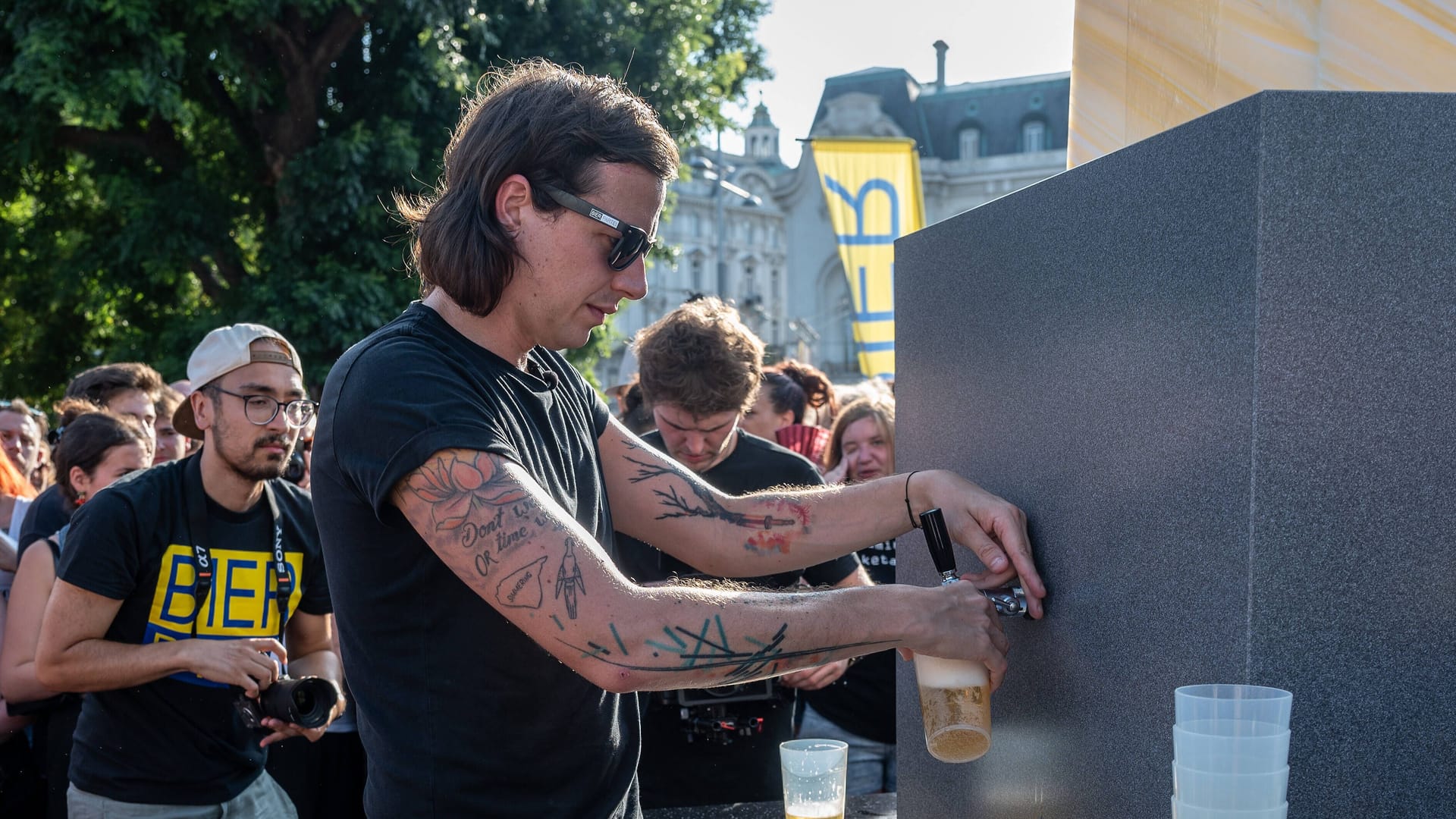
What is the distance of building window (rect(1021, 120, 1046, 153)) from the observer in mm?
55406

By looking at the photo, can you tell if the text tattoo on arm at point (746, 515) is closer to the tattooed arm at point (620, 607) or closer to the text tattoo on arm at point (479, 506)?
the tattooed arm at point (620, 607)

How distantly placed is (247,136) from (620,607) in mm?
12674

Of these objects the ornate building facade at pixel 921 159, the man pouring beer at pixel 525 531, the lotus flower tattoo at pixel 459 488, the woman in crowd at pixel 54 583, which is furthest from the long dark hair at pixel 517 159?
the ornate building facade at pixel 921 159

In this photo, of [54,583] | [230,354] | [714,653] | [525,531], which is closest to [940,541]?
[714,653]

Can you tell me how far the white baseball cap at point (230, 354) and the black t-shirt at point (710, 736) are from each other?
123 centimetres

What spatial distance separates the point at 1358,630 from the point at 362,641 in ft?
4.41

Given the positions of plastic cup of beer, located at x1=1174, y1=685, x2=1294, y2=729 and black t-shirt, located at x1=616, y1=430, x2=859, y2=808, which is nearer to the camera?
plastic cup of beer, located at x1=1174, y1=685, x2=1294, y2=729

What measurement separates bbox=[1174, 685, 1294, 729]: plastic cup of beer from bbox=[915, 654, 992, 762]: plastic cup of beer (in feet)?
1.35

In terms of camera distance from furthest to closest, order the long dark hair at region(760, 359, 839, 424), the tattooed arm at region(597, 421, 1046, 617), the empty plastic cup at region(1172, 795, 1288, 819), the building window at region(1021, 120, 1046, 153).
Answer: the building window at region(1021, 120, 1046, 153) < the long dark hair at region(760, 359, 839, 424) < the tattooed arm at region(597, 421, 1046, 617) < the empty plastic cup at region(1172, 795, 1288, 819)

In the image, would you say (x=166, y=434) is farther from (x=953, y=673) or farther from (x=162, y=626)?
(x=953, y=673)

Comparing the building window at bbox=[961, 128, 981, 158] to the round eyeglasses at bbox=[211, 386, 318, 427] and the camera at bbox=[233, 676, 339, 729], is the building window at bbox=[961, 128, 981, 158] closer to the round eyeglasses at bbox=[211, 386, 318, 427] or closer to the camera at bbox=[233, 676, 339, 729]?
the round eyeglasses at bbox=[211, 386, 318, 427]

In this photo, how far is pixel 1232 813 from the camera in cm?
119

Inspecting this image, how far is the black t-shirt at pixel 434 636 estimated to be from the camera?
1.69 metres

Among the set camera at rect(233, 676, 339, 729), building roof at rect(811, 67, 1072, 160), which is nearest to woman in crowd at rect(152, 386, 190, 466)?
camera at rect(233, 676, 339, 729)
